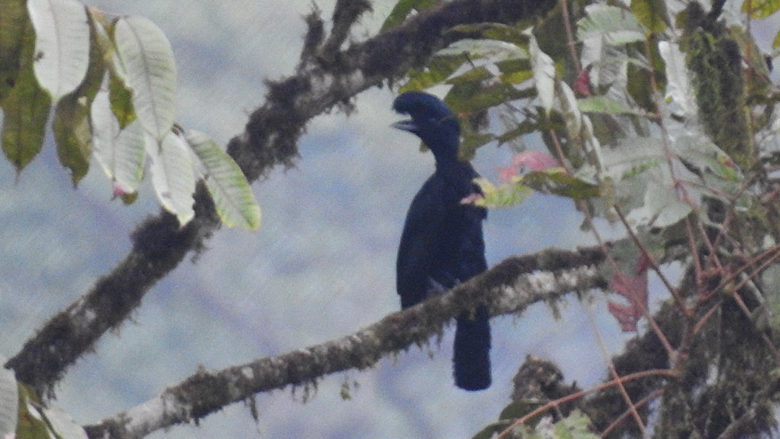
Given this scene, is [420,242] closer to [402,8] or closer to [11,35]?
[402,8]

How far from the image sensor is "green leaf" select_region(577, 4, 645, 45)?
1845mm

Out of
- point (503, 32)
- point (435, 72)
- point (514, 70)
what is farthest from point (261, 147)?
point (503, 32)

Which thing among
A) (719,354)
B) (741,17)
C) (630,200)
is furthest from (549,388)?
(741,17)

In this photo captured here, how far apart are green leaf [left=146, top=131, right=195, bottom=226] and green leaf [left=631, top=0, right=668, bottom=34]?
2.77 feet

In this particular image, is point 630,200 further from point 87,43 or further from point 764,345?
Answer: point 87,43

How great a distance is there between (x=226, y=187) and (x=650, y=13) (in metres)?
0.81

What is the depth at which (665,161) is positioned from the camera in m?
1.76

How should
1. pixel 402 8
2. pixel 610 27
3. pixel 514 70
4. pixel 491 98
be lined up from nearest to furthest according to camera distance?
pixel 610 27 → pixel 514 70 → pixel 491 98 → pixel 402 8

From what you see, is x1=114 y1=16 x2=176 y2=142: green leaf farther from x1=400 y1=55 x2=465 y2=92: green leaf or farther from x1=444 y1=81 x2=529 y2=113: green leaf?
x1=400 y1=55 x2=465 y2=92: green leaf

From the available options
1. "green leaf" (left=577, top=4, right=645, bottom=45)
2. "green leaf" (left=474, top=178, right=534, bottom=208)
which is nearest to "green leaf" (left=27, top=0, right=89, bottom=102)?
"green leaf" (left=474, top=178, right=534, bottom=208)

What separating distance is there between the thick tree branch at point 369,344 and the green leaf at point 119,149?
2.83ft

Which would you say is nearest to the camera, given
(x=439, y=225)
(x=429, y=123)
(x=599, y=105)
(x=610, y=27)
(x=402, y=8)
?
(x=599, y=105)

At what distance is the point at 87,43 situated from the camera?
1.32m

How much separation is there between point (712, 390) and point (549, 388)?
15.8 inches
